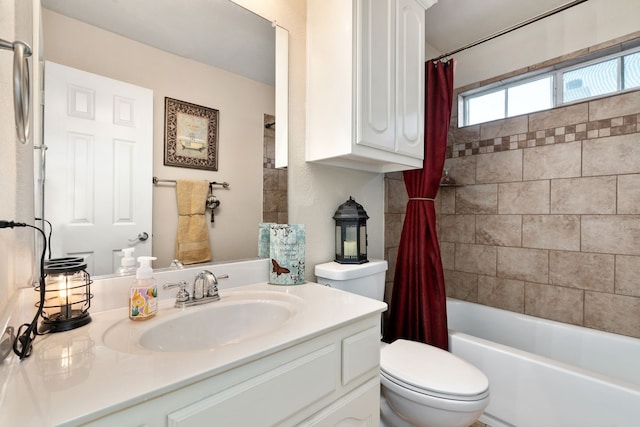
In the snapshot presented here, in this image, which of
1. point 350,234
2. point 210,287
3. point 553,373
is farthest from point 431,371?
point 210,287

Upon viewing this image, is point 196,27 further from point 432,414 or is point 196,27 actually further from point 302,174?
point 432,414

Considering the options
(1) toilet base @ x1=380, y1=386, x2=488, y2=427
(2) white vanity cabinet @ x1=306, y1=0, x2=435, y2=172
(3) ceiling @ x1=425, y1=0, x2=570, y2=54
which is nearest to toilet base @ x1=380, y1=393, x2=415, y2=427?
(1) toilet base @ x1=380, y1=386, x2=488, y2=427

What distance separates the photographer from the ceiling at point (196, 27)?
3.06ft

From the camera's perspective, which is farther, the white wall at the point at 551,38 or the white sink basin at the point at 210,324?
the white wall at the point at 551,38

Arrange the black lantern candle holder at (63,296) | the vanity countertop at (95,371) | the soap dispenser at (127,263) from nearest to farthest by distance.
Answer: the vanity countertop at (95,371) → the black lantern candle holder at (63,296) → the soap dispenser at (127,263)

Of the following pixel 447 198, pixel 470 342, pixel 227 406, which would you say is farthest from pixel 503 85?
pixel 227 406

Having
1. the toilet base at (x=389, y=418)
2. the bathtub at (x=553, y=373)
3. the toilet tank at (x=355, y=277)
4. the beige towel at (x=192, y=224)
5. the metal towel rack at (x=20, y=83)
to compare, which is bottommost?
the toilet base at (x=389, y=418)

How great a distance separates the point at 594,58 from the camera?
1812 mm

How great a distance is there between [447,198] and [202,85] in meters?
2.08

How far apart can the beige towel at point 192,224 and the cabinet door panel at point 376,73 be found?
699 mm

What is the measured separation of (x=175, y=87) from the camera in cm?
107

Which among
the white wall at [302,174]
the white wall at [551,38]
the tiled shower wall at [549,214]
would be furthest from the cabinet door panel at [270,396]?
the white wall at [551,38]

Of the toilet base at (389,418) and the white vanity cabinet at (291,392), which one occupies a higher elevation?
the white vanity cabinet at (291,392)

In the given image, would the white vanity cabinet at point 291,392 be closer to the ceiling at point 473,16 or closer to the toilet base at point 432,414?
the toilet base at point 432,414
